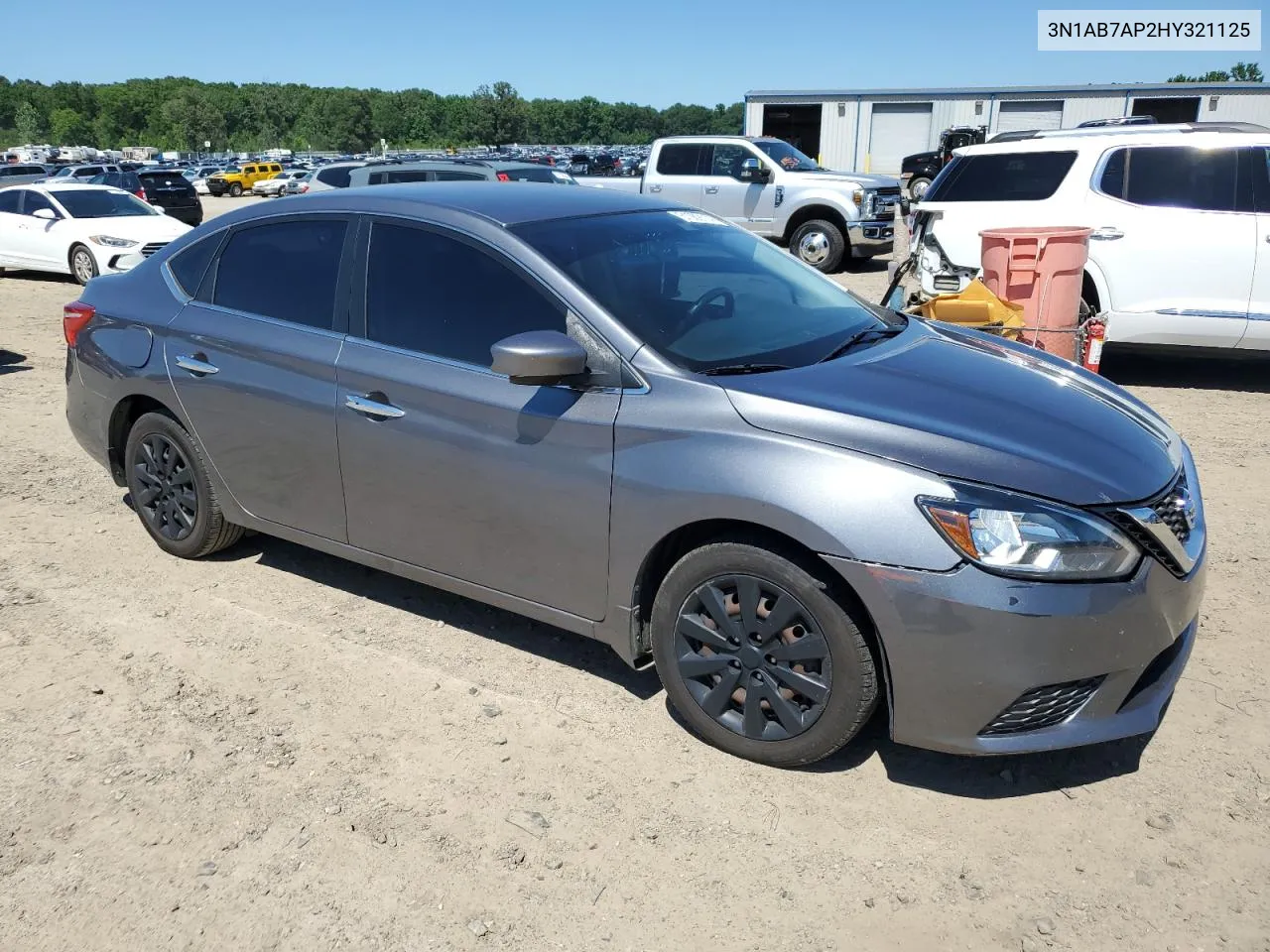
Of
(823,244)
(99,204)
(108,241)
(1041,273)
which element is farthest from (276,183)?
(1041,273)

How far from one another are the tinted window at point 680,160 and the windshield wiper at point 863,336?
1354 cm

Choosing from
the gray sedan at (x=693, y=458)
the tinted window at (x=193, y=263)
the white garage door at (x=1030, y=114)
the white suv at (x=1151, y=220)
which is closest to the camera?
the gray sedan at (x=693, y=458)

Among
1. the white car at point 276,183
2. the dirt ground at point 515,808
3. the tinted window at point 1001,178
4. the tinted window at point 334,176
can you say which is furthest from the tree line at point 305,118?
the dirt ground at point 515,808

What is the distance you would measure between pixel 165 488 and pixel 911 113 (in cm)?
4838

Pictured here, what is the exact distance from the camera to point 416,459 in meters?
3.74

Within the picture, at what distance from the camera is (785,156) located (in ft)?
54.8

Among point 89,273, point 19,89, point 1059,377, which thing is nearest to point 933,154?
point 89,273

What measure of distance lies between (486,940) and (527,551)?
131 cm

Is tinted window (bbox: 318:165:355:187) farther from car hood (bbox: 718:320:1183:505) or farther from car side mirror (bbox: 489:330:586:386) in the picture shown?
car hood (bbox: 718:320:1183:505)

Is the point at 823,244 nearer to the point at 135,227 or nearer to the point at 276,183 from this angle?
the point at 135,227

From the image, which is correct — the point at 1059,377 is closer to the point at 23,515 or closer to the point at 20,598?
the point at 20,598

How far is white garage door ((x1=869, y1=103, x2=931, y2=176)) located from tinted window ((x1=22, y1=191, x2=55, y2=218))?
3932 cm

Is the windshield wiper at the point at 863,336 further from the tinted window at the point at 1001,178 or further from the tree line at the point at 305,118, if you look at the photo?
the tree line at the point at 305,118

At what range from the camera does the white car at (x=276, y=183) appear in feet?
140
